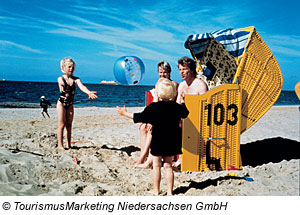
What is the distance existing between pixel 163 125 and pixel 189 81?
1402 mm

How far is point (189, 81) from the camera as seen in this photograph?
3.77 meters

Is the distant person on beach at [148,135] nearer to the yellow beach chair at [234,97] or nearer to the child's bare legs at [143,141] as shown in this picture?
the child's bare legs at [143,141]

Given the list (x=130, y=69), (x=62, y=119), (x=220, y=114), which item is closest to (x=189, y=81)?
(x=220, y=114)

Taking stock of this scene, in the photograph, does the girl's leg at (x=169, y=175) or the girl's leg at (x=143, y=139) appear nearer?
the girl's leg at (x=169, y=175)

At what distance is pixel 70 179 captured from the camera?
9.60 ft

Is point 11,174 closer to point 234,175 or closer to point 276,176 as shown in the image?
point 234,175

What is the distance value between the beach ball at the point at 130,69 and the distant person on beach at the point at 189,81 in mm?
13921

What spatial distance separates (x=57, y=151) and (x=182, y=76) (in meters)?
2.39

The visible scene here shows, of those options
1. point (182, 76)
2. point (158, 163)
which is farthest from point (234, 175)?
point (182, 76)

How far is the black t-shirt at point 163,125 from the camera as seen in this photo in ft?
8.44

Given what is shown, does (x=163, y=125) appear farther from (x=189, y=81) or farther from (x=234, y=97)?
(x=234, y=97)

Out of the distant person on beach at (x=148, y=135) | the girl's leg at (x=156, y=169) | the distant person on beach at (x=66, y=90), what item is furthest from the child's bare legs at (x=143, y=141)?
the girl's leg at (x=156, y=169)

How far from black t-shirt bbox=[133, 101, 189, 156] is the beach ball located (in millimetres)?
15141

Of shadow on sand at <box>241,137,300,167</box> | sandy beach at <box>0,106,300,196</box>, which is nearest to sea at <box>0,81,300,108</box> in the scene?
sandy beach at <box>0,106,300,196</box>
